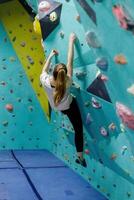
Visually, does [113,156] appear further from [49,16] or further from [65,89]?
[49,16]

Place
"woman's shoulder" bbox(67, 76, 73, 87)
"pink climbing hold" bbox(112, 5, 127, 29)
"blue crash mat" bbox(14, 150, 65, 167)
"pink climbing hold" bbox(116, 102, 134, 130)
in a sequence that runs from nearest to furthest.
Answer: "pink climbing hold" bbox(112, 5, 127, 29)
"pink climbing hold" bbox(116, 102, 134, 130)
"woman's shoulder" bbox(67, 76, 73, 87)
"blue crash mat" bbox(14, 150, 65, 167)

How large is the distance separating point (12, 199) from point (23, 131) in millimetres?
2252

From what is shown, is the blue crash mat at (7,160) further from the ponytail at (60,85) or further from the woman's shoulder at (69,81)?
the woman's shoulder at (69,81)

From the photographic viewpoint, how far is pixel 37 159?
568 cm

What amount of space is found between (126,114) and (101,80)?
3.31ft

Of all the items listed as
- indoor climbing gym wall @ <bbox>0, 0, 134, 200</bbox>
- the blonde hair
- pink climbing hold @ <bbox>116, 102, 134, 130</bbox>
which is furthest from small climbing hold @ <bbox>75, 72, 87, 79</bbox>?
pink climbing hold @ <bbox>116, 102, 134, 130</bbox>

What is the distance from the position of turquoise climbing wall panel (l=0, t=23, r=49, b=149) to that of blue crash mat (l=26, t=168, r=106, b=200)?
3.73 feet

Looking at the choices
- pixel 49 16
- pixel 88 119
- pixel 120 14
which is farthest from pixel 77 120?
pixel 120 14

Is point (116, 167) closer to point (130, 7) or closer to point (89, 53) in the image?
point (89, 53)

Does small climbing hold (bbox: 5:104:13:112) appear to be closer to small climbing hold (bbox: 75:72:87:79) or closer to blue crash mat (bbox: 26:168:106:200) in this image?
blue crash mat (bbox: 26:168:106:200)

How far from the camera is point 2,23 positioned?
19.5ft

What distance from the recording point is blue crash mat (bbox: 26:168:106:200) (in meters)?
4.14

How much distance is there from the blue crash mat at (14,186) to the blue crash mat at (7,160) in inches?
9.1

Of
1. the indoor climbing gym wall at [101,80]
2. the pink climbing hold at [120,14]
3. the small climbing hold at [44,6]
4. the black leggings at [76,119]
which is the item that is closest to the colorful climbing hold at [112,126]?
the indoor climbing gym wall at [101,80]
